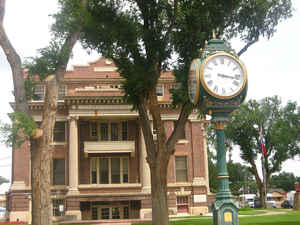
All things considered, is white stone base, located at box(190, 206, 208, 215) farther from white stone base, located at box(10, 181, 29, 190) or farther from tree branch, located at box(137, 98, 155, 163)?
tree branch, located at box(137, 98, 155, 163)

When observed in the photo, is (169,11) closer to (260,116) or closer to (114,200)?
(114,200)

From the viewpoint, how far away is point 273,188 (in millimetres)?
133375

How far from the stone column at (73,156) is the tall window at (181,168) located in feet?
29.8

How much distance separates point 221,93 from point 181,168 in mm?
29777

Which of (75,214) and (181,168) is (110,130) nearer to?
(181,168)

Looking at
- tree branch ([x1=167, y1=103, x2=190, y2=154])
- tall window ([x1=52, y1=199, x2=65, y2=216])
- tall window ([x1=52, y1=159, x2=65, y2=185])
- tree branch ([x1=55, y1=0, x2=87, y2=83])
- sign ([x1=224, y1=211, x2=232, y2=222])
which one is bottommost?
tall window ([x1=52, y1=199, x2=65, y2=216])

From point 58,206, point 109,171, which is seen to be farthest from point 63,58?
point 58,206

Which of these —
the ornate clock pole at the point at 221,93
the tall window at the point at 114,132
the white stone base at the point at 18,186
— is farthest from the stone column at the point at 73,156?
the ornate clock pole at the point at 221,93

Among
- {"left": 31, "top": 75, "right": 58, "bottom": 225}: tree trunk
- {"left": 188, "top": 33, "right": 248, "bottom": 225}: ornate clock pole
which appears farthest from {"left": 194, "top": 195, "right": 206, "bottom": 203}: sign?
{"left": 188, "top": 33, "right": 248, "bottom": 225}: ornate clock pole

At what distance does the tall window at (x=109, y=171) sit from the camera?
37.4 metres

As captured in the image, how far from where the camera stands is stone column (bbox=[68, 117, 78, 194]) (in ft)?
115

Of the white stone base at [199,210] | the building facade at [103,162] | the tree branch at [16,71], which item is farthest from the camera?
the white stone base at [199,210]

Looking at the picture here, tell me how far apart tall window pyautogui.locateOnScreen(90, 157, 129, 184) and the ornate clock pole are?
28.8 metres

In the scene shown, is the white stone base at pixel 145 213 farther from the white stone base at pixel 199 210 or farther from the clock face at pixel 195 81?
the clock face at pixel 195 81
